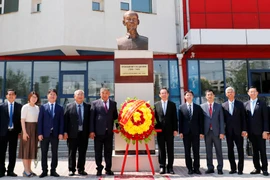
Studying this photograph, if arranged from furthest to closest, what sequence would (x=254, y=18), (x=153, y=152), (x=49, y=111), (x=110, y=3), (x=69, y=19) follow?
1. (x=254, y=18)
2. (x=110, y=3)
3. (x=69, y=19)
4. (x=153, y=152)
5. (x=49, y=111)

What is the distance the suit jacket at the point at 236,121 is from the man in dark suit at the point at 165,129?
107 centimetres

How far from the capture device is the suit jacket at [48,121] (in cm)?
511

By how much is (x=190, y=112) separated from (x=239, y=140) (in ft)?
3.73

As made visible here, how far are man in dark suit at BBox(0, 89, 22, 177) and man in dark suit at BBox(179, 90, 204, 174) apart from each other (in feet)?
11.2

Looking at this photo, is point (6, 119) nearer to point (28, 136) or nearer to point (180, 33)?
point (28, 136)

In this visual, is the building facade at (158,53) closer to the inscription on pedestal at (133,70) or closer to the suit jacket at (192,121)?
the inscription on pedestal at (133,70)

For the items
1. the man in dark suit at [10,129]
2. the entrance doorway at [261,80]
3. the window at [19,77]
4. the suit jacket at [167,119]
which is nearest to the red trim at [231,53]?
the entrance doorway at [261,80]

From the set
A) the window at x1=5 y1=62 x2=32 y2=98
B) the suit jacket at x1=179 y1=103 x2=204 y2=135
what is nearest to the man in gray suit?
the suit jacket at x1=179 y1=103 x2=204 y2=135

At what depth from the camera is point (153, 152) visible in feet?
19.0

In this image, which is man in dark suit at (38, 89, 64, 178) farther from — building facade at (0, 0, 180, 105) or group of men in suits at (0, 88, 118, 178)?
building facade at (0, 0, 180, 105)

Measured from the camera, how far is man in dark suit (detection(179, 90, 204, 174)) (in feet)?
17.6

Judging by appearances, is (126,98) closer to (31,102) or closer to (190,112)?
(190,112)

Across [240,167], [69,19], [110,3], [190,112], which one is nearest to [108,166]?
[190,112]

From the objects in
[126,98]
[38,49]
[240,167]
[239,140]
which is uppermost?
[38,49]
